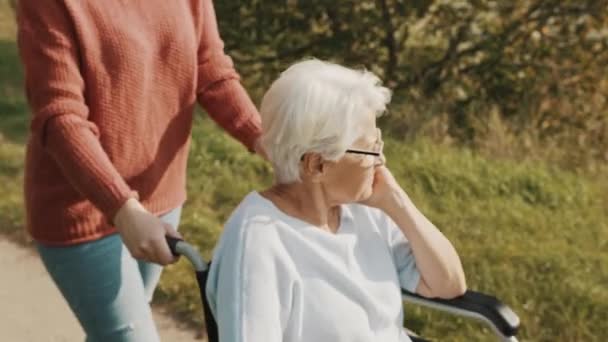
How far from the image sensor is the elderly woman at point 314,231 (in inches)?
91.3

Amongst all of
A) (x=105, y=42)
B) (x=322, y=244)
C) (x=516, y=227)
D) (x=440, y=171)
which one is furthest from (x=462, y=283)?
(x=440, y=171)

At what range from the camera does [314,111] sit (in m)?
2.32

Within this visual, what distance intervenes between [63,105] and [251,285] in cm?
53

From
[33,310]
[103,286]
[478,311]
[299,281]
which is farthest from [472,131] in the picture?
[299,281]

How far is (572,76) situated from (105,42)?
456cm

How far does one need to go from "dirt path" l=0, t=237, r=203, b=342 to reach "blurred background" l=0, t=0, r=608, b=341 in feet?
0.33

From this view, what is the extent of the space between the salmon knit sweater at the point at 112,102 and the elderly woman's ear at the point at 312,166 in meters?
0.36

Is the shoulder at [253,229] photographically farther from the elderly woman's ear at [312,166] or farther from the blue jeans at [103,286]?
the blue jeans at [103,286]

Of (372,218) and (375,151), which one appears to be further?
(372,218)

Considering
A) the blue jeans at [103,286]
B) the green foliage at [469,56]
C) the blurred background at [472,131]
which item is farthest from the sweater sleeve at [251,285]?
the green foliage at [469,56]

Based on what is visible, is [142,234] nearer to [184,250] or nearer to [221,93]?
[184,250]

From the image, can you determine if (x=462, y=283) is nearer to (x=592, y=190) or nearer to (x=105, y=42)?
(x=105, y=42)

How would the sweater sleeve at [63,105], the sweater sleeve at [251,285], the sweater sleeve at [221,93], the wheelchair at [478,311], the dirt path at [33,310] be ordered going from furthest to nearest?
1. the dirt path at [33,310]
2. the sweater sleeve at [221,93]
3. the wheelchair at [478,311]
4. the sweater sleeve at [63,105]
5. the sweater sleeve at [251,285]

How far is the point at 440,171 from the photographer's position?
18.2 feet
